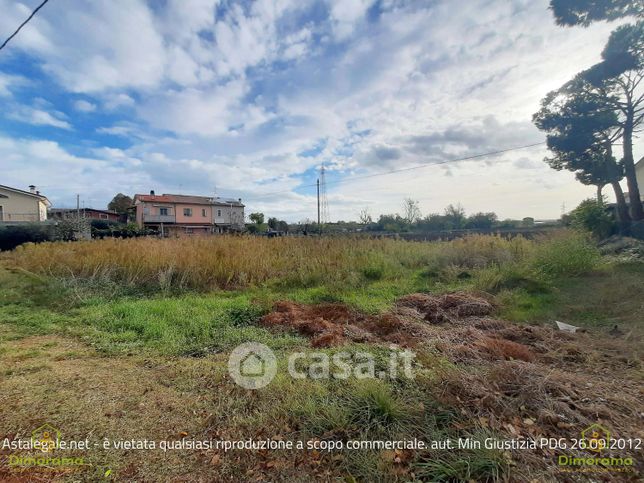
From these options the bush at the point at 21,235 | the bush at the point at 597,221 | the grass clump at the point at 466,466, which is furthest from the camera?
the bush at the point at 21,235

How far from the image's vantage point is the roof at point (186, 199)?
34469 millimetres

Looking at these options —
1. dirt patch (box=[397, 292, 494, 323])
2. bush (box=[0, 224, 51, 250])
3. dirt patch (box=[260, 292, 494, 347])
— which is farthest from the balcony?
dirt patch (box=[397, 292, 494, 323])

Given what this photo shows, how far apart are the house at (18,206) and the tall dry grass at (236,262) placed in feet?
86.3

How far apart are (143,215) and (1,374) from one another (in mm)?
37411

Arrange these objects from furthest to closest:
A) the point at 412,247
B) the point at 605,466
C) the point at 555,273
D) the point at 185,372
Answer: the point at 412,247 → the point at 555,273 → the point at 185,372 → the point at 605,466

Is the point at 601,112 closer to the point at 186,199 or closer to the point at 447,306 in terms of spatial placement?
the point at 447,306

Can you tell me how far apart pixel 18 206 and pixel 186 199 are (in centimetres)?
1622

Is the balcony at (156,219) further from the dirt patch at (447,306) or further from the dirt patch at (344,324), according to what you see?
the dirt patch at (447,306)

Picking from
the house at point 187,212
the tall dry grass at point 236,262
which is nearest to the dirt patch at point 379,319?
the tall dry grass at point 236,262

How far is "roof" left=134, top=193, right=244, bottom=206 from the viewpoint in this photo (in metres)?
34.5

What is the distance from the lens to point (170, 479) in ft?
4.99

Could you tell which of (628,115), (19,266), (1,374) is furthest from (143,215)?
(628,115)

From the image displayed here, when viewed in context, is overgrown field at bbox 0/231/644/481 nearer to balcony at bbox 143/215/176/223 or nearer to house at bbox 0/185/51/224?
house at bbox 0/185/51/224

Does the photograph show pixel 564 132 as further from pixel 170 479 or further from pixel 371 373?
pixel 170 479
